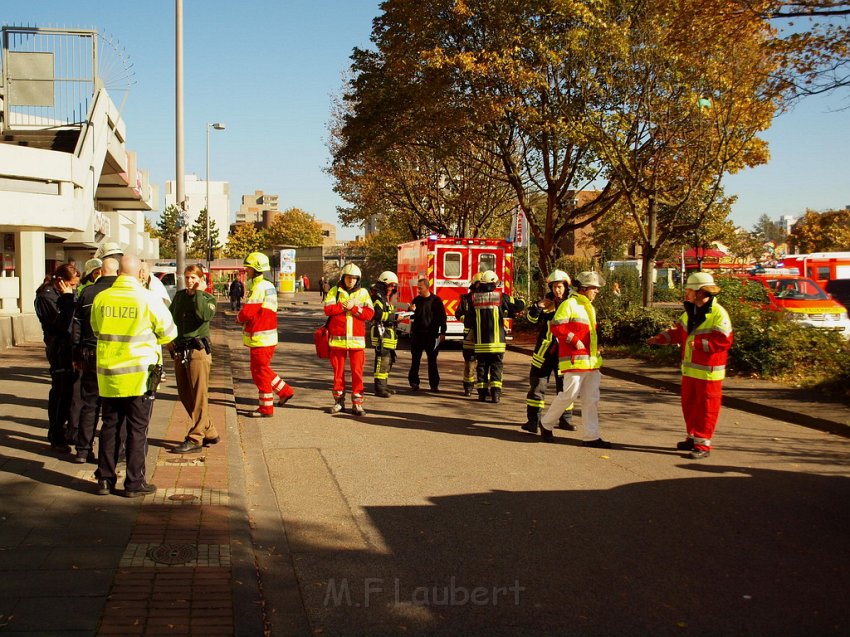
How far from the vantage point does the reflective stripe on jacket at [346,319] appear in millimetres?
10711

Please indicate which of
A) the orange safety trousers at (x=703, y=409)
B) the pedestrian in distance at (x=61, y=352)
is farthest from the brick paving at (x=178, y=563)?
the orange safety trousers at (x=703, y=409)

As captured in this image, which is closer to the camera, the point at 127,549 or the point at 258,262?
the point at 127,549

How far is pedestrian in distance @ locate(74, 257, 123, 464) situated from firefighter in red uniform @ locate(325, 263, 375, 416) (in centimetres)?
343

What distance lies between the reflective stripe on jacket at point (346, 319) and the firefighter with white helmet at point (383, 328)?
59.4 inches

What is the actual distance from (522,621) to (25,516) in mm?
3542

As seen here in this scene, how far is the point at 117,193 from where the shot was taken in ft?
114

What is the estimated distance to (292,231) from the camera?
103375 millimetres

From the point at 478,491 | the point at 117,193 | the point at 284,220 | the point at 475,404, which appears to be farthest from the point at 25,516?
the point at 284,220

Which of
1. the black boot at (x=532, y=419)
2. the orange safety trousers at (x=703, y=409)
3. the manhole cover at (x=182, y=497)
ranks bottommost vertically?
the manhole cover at (x=182, y=497)

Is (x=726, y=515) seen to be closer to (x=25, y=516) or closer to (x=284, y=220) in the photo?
(x=25, y=516)

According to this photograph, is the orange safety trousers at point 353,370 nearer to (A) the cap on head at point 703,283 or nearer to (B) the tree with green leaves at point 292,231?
(A) the cap on head at point 703,283

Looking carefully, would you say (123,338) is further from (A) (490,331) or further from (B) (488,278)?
(B) (488,278)

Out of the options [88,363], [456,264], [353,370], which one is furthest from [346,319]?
[456,264]

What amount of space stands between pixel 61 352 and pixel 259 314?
250 centimetres
